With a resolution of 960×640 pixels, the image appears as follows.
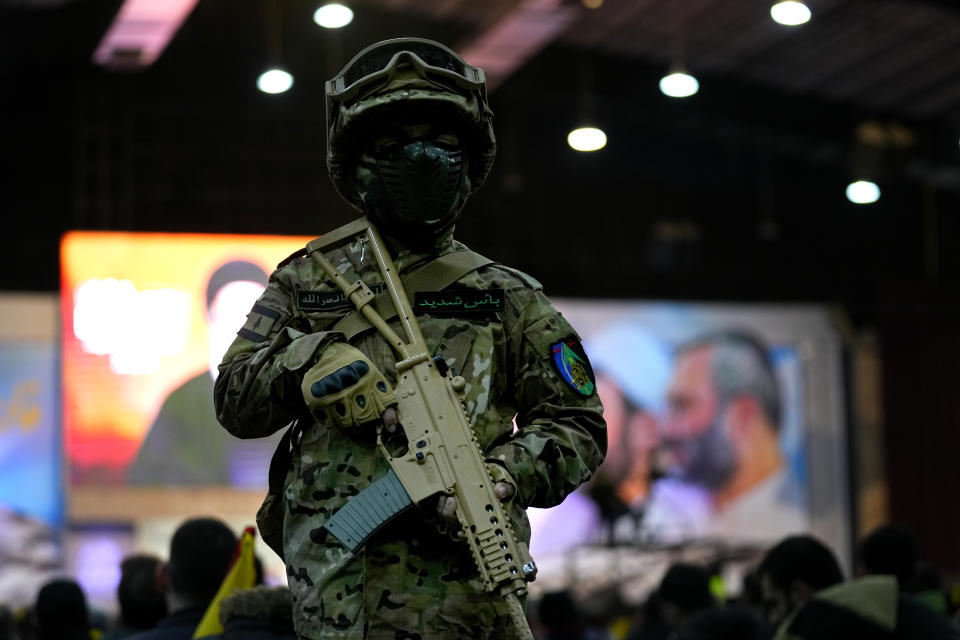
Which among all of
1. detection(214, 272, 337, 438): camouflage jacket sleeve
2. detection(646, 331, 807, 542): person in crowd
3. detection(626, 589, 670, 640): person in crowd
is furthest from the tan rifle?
detection(646, 331, 807, 542): person in crowd

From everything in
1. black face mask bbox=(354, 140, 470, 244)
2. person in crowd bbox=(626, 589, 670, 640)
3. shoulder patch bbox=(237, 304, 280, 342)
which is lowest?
person in crowd bbox=(626, 589, 670, 640)

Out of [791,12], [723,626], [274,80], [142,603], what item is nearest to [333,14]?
[274,80]

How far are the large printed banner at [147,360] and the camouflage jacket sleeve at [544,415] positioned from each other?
29.3 feet

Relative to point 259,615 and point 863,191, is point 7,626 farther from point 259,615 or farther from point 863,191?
point 863,191

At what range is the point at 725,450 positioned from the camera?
13.2 metres

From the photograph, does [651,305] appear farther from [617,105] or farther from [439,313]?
[439,313]

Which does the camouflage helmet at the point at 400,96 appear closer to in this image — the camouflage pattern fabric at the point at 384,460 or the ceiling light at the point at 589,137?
the camouflage pattern fabric at the point at 384,460

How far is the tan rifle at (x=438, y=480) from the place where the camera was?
7.47 feet

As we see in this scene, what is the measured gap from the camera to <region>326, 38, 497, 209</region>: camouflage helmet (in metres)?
2.49

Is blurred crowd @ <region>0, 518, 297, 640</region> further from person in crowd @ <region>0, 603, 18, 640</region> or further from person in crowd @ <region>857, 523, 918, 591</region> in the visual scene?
person in crowd @ <region>857, 523, 918, 591</region>

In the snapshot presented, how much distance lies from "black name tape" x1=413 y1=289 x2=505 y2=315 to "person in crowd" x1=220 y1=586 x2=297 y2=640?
1096mm

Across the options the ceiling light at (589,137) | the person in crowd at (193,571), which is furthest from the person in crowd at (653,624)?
the ceiling light at (589,137)

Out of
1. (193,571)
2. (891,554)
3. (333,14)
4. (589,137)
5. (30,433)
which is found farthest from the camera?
(30,433)

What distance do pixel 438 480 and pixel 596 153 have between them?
493 inches
